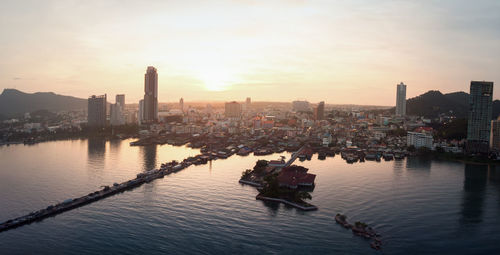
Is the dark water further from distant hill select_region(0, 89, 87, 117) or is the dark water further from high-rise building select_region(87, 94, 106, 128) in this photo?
distant hill select_region(0, 89, 87, 117)

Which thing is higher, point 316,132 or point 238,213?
point 316,132

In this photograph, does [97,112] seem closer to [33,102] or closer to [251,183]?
[251,183]

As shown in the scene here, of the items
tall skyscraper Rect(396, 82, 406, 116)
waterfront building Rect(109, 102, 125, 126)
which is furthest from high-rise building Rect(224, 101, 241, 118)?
tall skyscraper Rect(396, 82, 406, 116)

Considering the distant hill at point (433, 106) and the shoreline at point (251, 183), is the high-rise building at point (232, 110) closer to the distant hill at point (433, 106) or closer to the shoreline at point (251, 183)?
the distant hill at point (433, 106)

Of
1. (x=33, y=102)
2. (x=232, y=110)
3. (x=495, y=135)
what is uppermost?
(x=33, y=102)

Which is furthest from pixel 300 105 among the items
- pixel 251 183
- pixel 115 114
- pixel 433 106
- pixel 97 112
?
pixel 251 183

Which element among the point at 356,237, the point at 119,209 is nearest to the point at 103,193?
the point at 119,209
